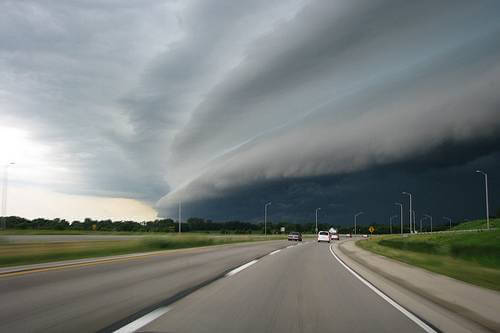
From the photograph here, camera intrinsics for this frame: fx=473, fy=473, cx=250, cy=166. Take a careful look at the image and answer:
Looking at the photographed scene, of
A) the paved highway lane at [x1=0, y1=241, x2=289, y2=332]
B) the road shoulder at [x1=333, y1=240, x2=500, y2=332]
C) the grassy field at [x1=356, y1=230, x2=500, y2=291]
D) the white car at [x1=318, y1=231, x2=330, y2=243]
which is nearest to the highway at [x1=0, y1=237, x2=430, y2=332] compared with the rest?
the paved highway lane at [x1=0, y1=241, x2=289, y2=332]

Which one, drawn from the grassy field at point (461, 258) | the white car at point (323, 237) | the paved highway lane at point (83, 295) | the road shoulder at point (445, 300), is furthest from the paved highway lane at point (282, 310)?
the white car at point (323, 237)

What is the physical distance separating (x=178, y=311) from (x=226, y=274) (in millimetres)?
7208

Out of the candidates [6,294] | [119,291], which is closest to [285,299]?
[119,291]

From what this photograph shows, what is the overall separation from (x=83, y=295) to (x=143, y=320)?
10.6ft

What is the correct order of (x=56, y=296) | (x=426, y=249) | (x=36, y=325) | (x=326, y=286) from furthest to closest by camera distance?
(x=426, y=249) → (x=326, y=286) → (x=56, y=296) → (x=36, y=325)

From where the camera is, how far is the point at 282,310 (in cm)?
884

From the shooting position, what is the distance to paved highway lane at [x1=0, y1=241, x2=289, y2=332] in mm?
7309

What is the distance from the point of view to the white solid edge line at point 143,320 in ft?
22.3

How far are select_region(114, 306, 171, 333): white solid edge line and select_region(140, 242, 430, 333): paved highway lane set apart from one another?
12cm

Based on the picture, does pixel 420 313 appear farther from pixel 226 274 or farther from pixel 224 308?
pixel 226 274

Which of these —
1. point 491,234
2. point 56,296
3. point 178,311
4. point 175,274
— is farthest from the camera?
point 491,234

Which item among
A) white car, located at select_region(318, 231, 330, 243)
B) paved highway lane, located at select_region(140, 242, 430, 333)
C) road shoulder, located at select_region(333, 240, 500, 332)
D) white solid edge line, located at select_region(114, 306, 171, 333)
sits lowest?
white car, located at select_region(318, 231, 330, 243)

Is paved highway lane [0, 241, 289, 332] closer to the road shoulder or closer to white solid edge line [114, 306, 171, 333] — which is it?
white solid edge line [114, 306, 171, 333]

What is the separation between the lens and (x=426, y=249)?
38938mm
